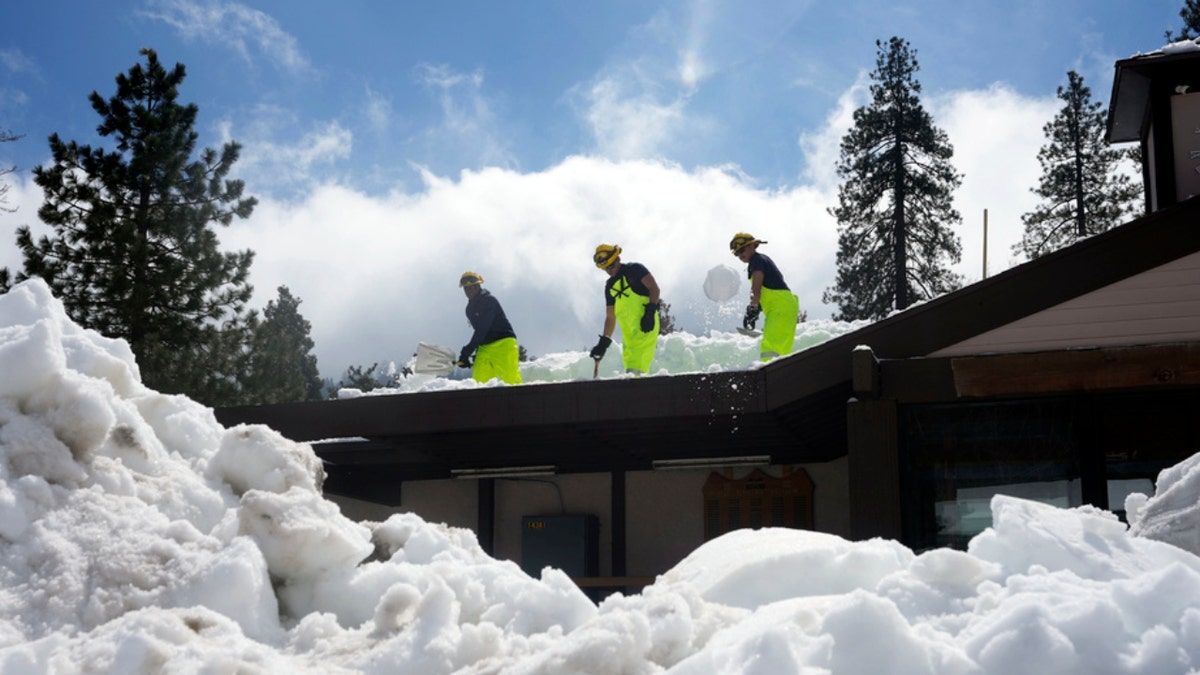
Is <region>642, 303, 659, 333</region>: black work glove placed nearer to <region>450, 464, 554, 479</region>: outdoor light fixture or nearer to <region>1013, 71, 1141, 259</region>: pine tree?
<region>450, 464, 554, 479</region>: outdoor light fixture

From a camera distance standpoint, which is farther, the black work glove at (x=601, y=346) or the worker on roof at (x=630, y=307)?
the black work glove at (x=601, y=346)

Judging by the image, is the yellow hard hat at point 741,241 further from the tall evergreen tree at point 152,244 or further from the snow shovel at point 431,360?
the tall evergreen tree at point 152,244

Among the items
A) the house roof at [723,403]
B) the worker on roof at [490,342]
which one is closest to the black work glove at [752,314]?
the house roof at [723,403]

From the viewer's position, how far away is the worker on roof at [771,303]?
10.8 metres

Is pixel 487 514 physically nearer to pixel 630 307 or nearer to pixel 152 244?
pixel 630 307

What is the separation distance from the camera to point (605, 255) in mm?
11297

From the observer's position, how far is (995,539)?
9.02ft

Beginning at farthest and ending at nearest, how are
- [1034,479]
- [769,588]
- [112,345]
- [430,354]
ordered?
[430,354] < [1034,479] < [112,345] < [769,588]

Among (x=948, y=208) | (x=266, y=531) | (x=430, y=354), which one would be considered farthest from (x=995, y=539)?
(x=948, y=208)

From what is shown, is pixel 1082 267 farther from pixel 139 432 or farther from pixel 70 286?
pixel 70 286

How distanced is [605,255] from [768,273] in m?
1.66

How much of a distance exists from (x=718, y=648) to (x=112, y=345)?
2552 mm

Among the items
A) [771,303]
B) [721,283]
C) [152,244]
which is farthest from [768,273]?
[152,244]

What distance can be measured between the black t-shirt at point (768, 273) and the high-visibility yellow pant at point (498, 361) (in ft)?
8.23
